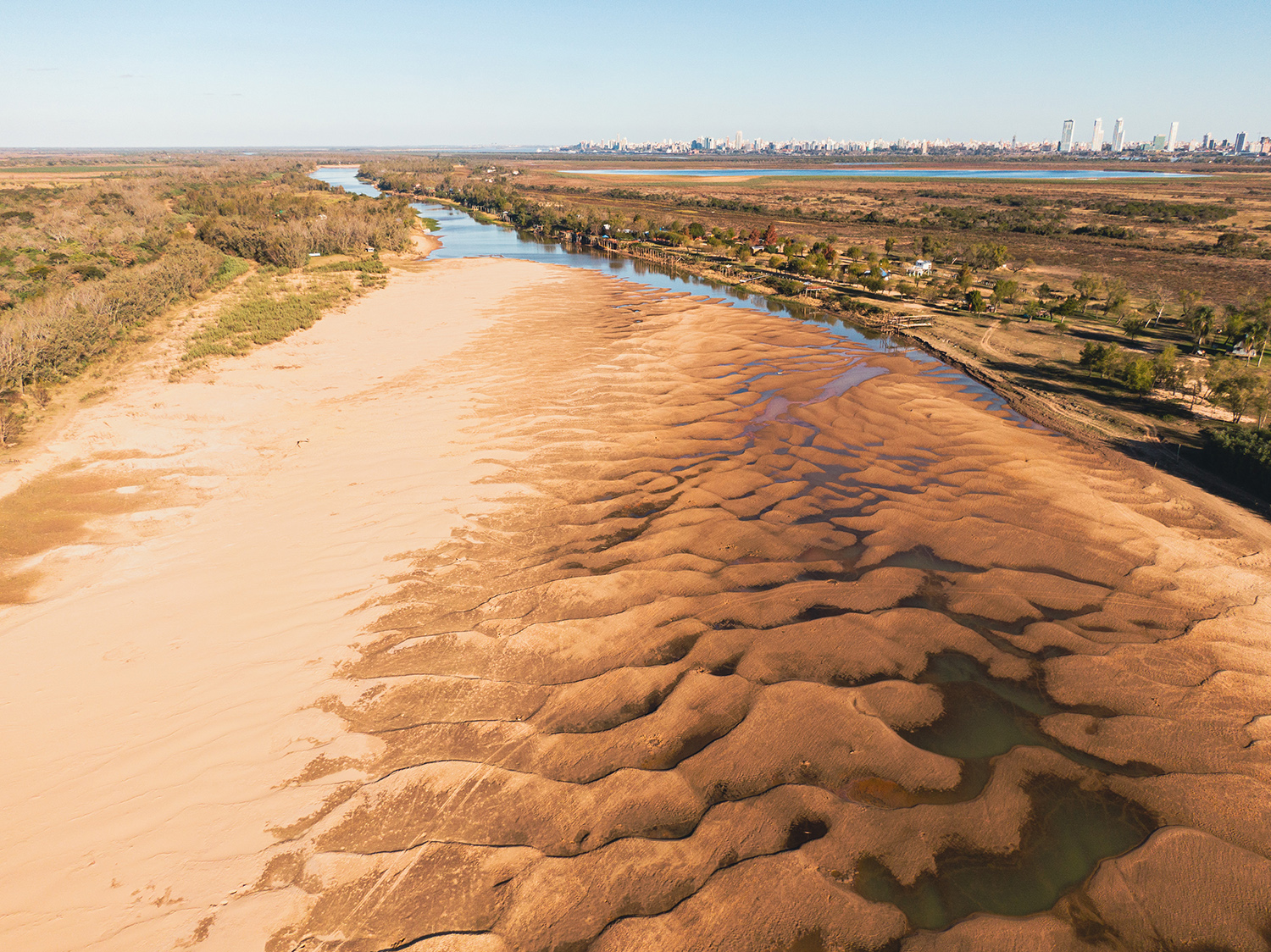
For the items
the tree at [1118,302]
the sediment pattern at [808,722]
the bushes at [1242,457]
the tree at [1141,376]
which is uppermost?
the tree at [1118,302]

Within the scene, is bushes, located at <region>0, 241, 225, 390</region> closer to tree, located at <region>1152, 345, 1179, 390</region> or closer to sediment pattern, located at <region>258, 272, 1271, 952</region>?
sediment pattern, located at <region>258, 272, 1271, 952</region>

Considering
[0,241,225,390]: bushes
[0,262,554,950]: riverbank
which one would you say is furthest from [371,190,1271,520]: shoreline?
[0,241,225,390]: bushes

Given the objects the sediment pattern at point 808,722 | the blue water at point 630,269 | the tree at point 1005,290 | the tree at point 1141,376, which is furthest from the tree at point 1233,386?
the tree at point 1005,290

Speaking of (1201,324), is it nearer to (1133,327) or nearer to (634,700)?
(1133,327)

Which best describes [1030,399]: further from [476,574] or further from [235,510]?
[235,510]

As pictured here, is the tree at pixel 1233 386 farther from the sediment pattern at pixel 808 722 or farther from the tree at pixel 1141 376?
the sediment pattern at pixel 808 722

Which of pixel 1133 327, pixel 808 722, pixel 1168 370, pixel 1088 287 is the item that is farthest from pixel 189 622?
pixel 1088 287
